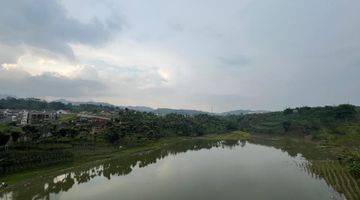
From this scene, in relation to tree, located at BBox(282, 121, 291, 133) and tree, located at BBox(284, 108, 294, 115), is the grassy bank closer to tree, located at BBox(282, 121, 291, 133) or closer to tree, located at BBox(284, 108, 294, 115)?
tree, located at BBox(282, 121, 291, 133)

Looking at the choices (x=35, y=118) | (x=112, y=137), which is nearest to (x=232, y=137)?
(x=112, y=137)

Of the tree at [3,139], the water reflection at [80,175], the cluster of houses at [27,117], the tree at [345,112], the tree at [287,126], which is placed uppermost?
the tree at [345,112]

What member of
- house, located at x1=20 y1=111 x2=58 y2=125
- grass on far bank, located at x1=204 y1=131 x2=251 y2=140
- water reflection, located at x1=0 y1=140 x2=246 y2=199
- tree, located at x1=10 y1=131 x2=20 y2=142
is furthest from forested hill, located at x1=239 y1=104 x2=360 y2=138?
tree, located at x1=10 y1=131 x2=20 y2=142

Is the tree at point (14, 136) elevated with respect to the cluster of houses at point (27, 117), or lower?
lower

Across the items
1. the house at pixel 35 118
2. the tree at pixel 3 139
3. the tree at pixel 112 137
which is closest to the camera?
the tree at pixel 3 139

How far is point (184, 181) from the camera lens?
53.9m

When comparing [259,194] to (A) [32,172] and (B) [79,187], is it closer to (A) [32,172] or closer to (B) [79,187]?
(B) [79,187]

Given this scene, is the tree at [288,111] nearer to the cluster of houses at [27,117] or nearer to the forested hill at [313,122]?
the forested hill at [313,122]

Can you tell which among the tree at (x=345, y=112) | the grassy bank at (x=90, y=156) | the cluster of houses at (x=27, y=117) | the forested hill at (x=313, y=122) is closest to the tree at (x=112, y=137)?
the grassy bank at (x=90, y=156)

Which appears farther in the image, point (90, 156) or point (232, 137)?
point (232, 137)

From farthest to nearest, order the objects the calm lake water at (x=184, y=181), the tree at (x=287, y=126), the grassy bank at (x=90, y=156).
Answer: the tree at (x=287, y=126), the grassy bank at (x=90, y=156), the calm lake water at (x=184, y=181)

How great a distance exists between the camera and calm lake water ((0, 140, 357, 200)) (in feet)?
148

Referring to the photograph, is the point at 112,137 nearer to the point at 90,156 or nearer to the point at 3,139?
the point at 90,156

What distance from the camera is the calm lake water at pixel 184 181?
4522 cm
